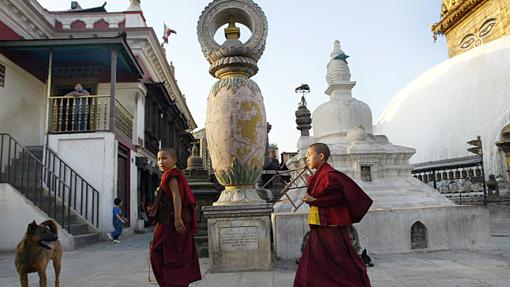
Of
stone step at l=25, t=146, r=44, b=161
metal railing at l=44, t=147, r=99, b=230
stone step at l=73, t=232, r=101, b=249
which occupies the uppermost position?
stone step at l=25, t=146, r=44, b=161

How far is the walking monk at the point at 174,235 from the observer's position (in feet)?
11.3

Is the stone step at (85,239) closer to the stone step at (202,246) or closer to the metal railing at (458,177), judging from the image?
the stone step at (202,246)

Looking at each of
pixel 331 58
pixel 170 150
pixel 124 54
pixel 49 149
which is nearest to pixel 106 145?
pixel 49 149

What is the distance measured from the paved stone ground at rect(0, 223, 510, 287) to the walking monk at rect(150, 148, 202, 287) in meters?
0.87

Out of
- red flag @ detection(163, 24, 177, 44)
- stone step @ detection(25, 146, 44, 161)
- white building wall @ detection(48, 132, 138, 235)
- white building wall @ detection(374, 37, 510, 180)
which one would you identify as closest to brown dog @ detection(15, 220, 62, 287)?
white building wall @ detection(48, 132, 138, 235)

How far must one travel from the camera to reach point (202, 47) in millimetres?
5676

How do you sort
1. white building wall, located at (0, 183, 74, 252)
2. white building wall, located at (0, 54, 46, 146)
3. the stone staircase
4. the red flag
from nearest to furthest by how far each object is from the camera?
1. white building wall, located at (0, 183, 74, 252)
2. the stone staircase
3. white building wall, located at (0, 54, 46, 146)
4. the red flag

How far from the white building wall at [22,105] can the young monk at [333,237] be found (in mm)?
11235

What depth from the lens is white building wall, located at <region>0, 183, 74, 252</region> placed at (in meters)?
8.61

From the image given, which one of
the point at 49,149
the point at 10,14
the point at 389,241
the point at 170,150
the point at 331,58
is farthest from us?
the point at 10,14

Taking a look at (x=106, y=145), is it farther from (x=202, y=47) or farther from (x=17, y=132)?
(x=202, y=47)

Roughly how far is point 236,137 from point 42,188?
23.8 feet

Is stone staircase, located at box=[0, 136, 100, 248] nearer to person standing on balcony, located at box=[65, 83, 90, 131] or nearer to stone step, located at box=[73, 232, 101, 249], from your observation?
stone step, located at box=[73, 232, 101, 249]

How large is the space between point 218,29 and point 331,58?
13.6 feet
